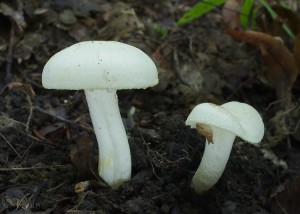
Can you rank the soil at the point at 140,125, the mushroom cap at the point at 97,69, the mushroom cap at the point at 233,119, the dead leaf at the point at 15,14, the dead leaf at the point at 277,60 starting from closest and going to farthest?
1. the mushroom cap at the point at 97,69
2. the mushroom cap at the point at 233,119
3. the soil at the point at 140,125
4. the dead leaf at the point at 277,60
5. the dead leaf at the point at 15,14

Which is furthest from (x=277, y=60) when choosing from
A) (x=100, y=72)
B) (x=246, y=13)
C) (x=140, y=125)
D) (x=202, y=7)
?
(x=100, y=72)

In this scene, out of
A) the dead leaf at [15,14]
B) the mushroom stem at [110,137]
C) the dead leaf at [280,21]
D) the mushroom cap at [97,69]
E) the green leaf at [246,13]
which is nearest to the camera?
the mushroom cap at [97,69]

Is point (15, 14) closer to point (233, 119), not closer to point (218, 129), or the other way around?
point (218, 129)

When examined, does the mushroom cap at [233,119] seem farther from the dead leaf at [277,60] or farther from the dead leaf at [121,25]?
the dead leaf at [121,25]

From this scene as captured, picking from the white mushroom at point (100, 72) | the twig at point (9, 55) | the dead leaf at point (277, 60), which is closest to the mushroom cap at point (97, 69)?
the white mushroom at point (100, 72)

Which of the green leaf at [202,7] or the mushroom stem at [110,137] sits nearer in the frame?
the mushroom stem at [110,137]

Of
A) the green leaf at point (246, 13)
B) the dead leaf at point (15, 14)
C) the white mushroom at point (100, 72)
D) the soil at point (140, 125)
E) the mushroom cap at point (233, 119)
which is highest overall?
the white mushroom at point (100, 72)

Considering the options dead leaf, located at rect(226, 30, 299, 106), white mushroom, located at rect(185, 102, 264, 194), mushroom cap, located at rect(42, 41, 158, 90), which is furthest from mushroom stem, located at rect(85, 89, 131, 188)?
dead leaf, located at rect(226, 30, 299, 106)
